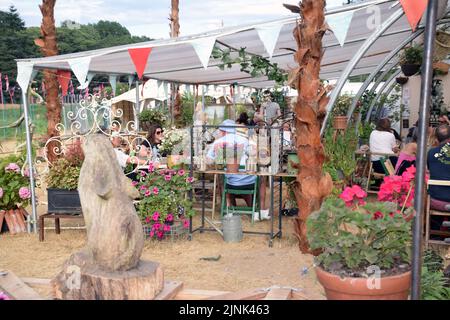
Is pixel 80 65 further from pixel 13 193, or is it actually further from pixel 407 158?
pixel 407 158

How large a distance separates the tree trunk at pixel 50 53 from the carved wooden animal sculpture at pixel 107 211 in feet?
17.6

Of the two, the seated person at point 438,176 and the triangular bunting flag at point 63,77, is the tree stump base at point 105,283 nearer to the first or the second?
the seated person at point 438,176

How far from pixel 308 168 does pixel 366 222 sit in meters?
2.07

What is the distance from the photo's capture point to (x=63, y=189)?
5582 mm

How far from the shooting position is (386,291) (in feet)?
8.23

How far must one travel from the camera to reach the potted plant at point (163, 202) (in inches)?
210

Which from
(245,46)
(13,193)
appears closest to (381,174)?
(245,46)

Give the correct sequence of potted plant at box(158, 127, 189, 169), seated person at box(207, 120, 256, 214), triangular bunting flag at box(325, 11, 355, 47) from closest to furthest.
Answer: triangular bunting flag at box(325, 11, 355, 47) < seated person at box(207, 120, 256, 214) < potted plant at box(158, 127, 189, 169)

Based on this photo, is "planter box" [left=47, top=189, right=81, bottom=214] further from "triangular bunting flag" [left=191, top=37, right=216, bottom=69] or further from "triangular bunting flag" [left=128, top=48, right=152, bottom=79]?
"triangular bunting flag" [left=191, top=37, right=216, bottom=69]

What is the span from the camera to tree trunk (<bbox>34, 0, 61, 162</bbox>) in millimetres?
7957

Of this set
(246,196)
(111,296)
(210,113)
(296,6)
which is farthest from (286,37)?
(210,113)

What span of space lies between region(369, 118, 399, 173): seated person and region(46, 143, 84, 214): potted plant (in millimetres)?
4388

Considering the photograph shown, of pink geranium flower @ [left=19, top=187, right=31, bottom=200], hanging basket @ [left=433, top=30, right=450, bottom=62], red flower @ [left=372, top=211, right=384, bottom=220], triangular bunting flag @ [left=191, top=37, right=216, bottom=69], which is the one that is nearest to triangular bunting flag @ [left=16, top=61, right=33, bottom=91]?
pink geranium flower @ [left=19, top=187, right=31, bottom=200]

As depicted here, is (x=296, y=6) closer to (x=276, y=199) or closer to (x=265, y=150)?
(x=265, y=150)
